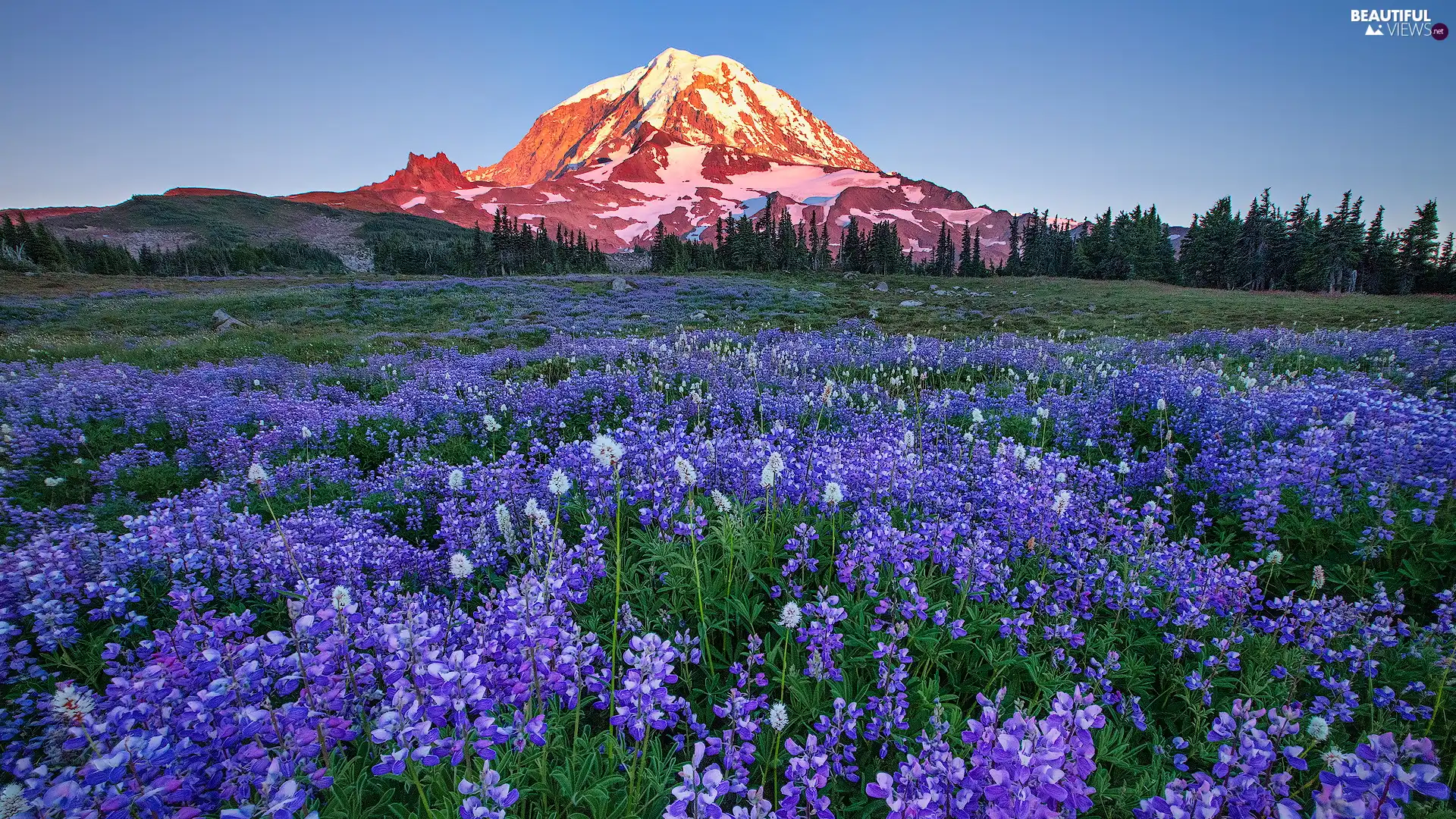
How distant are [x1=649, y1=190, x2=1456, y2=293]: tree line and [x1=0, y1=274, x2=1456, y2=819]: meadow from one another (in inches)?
3016

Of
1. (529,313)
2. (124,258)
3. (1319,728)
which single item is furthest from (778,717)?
(124,258)

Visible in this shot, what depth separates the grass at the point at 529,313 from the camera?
19.6 meters

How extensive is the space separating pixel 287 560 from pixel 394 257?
137558 millimetres

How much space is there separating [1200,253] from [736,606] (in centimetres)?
9515

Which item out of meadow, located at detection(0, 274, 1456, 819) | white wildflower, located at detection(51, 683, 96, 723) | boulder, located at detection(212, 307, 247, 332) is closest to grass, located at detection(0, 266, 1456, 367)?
boulder, located at detection(212, 307, 247, 332)

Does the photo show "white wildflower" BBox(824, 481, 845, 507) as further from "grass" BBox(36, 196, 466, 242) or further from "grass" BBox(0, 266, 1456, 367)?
"grass" BBox(36, 196, 466, 242)

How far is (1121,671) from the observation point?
3.10 metres

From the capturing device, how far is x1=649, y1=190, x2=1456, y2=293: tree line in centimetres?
6178

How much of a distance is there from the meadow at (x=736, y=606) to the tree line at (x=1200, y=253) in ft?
251

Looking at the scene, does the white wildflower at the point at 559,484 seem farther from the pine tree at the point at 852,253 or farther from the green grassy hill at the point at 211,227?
the green grassy hill at the point at 211,227

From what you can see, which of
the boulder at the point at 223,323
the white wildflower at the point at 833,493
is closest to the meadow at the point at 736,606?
the white wildflower at the point at 833,493

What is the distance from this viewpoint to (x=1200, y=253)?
235 feet

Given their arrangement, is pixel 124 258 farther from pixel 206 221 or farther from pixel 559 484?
pixel 559 484

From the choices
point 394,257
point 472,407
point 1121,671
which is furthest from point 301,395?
point 394,257
